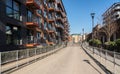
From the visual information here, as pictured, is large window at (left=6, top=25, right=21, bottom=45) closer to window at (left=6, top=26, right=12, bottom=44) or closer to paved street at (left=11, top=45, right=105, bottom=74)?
window at (left=6, top=26, right=12, bottom=44)

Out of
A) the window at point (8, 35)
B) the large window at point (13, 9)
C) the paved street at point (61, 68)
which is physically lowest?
the paved street at point (61, 68)

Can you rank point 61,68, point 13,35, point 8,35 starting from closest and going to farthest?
point 61,68 < point 8,35 < point 13,35

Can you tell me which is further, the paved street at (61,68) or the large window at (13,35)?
the large window at (13,35)

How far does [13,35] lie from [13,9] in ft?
9.46

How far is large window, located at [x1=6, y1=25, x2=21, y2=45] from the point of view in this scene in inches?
854

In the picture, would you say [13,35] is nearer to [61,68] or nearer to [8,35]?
[8,35]

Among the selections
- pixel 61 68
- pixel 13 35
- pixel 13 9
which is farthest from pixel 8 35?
pixel 61 68

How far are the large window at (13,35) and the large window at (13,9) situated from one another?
132 cm

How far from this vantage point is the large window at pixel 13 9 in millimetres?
21891

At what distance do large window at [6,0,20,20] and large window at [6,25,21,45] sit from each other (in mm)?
1315

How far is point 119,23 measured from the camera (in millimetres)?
43094

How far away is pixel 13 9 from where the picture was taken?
23.3 metres

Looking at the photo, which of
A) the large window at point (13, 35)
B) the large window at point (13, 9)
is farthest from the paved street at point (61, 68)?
the large window at point (13, 9)

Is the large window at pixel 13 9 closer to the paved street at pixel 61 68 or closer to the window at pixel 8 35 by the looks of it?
the window at pixel 8 35
